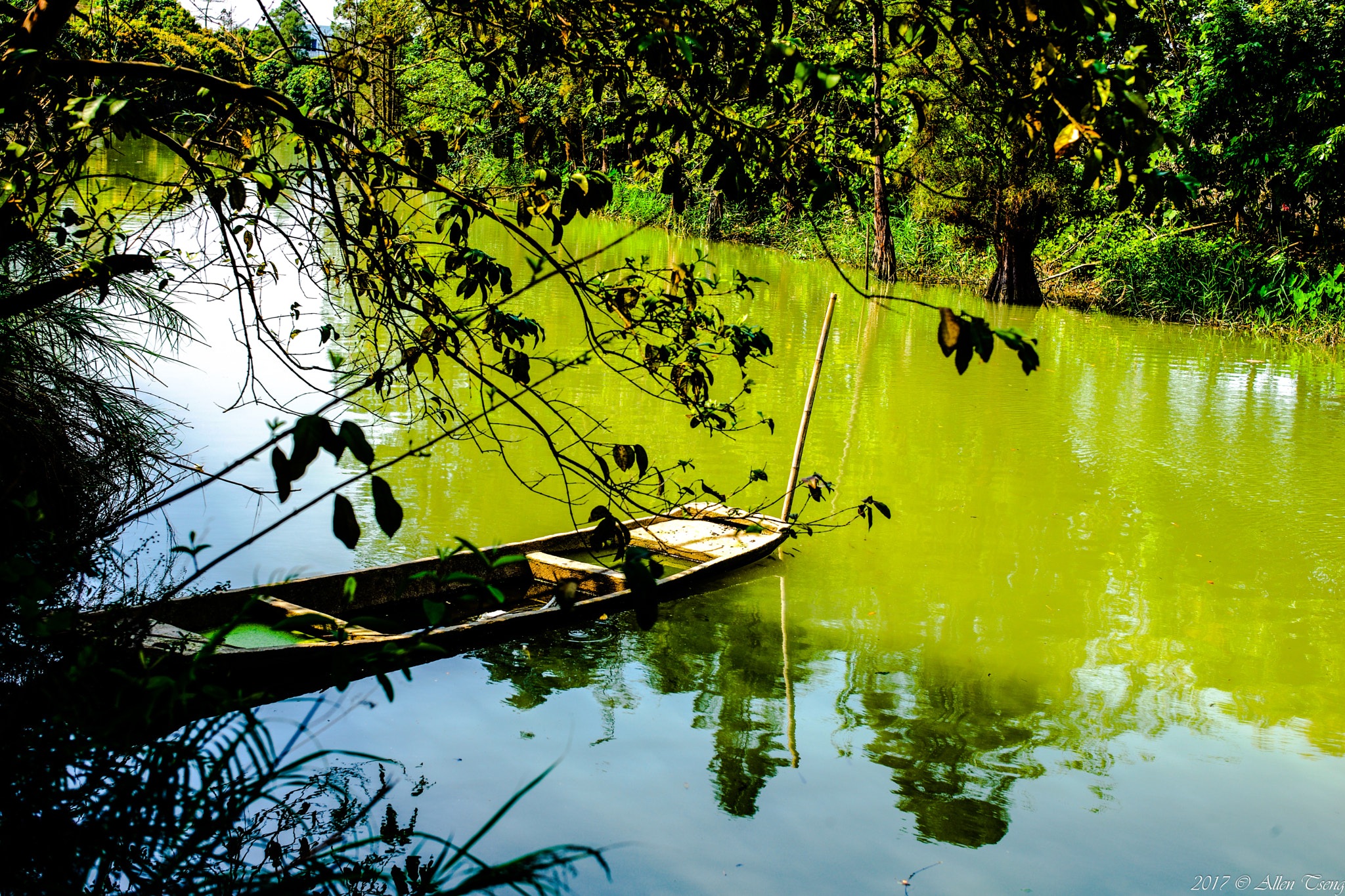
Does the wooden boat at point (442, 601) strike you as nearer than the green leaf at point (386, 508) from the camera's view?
No

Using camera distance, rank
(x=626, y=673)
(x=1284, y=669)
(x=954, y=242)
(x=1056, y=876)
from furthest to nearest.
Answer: (x=954, y=242), (x=1284, y=669), (x=626, y=673), (x=1056, y=876)

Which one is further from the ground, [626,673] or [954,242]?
[954,242]

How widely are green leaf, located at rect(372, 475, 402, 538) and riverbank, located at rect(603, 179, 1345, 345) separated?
13.4 metres

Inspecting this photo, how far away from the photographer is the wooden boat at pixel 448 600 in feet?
13.9

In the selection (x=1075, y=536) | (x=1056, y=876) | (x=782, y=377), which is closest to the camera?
(x=1056, y=876)

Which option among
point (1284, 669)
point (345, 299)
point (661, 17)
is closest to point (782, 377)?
point (345, 299)

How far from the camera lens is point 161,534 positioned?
6.47 m

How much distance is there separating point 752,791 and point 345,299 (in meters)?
11.1

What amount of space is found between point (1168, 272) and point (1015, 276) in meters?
2.49

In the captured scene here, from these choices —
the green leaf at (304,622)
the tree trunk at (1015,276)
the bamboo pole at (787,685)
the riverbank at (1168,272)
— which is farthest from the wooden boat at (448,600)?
the tree trunk at (1015,276)

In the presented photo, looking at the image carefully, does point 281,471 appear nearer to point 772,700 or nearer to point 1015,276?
point 772,700

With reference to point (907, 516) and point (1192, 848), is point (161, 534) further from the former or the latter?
point (1192, 848)

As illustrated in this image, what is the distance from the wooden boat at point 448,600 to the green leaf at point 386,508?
1321 mm

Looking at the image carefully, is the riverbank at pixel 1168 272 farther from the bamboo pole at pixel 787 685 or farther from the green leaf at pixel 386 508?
the green leaf at pixel 386 508
